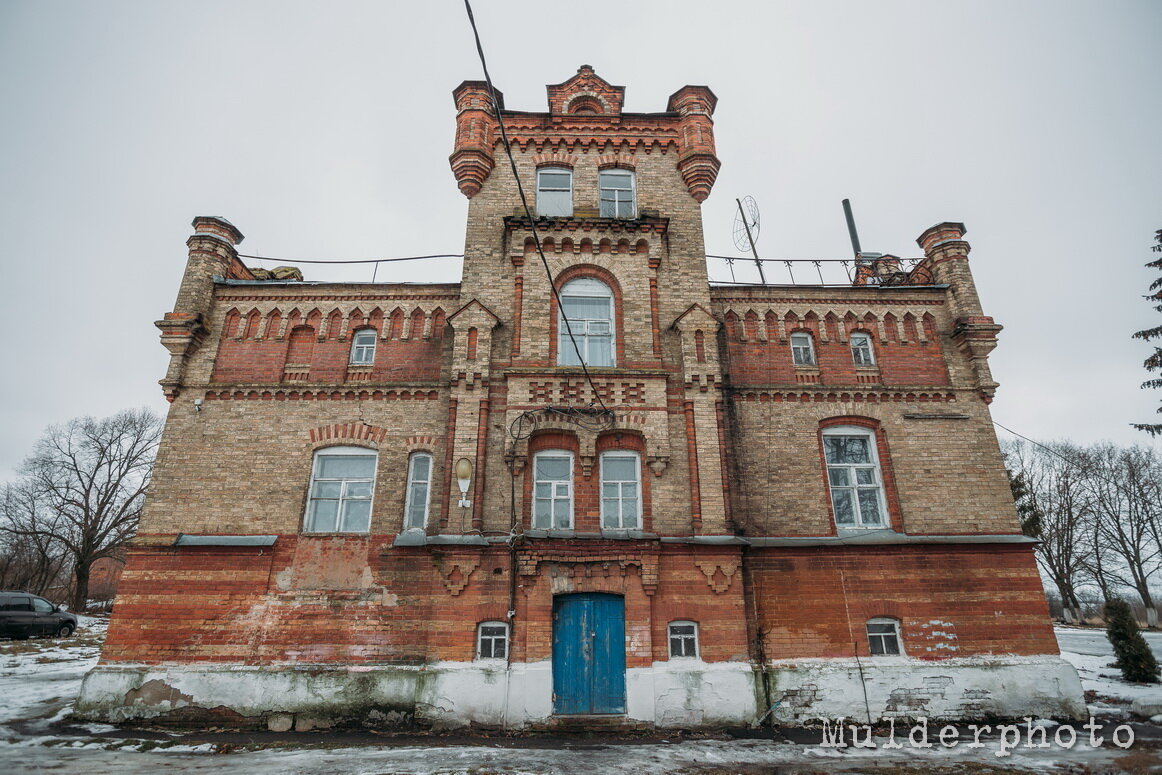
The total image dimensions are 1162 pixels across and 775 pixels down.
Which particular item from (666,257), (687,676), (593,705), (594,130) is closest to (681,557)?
(687,676)

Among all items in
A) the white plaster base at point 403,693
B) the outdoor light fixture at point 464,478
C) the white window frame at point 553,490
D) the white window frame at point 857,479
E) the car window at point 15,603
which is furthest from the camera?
the car window at point 15,603

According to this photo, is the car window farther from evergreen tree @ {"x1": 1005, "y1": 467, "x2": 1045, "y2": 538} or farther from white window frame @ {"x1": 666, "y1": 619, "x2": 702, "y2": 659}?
evergreen tree @ {"x1": 1005, "y1": 467, "x2": 1045, "y2": 538}

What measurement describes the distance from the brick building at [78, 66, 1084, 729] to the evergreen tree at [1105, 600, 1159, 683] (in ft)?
13.0

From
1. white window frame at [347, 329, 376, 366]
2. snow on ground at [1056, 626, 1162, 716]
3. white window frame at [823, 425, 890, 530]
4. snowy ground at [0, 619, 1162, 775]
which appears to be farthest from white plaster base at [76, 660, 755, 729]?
snow on ground at [1056, 626, 1162, 716]

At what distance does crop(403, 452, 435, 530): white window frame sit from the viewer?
1177 cm

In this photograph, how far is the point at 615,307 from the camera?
1325cm

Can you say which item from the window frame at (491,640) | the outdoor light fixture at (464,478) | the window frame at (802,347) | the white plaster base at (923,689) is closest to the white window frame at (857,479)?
the window frame at (802,347)

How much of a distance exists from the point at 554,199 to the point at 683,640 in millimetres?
10650

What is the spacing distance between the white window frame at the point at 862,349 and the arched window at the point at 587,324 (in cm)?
594

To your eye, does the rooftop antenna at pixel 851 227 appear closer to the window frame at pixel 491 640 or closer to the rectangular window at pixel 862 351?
the rectangular window at pixel 862 351

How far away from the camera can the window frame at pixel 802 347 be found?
13.5 meters

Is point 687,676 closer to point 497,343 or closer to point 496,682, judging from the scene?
point 496,682

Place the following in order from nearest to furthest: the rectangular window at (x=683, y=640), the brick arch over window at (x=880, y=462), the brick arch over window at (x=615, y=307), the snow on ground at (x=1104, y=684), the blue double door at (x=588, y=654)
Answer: the blue double door at (x=588, y=654) → the rectangular window at (x=683, y=640) → the snow on ground at (x=1104, y=684) → the brick arch over window at (x=880, y=462) → the brick arch over window at (x=615, y=307)

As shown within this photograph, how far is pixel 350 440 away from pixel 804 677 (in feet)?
33.8
